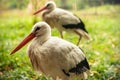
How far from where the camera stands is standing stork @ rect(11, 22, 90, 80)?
4.21 m

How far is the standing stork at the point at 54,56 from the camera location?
4.21m

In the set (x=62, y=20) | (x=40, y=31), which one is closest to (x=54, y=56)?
(x=40, y=31)

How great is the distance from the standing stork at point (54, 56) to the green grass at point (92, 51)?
55cm

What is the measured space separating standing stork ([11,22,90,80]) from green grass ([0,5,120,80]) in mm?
554

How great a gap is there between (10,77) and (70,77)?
91 centimetres

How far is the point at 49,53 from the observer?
13.8ft

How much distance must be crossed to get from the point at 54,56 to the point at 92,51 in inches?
106

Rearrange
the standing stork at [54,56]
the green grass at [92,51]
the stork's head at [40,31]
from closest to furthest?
the standing stork at [54,56] < the stork's head at [40,31] < the green grass at [92,51]

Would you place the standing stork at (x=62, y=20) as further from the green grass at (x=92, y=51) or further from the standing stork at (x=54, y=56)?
the standing stork at (x=54, y=56)

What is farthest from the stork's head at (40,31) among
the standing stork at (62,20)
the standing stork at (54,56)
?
the standing stork at (62,20)

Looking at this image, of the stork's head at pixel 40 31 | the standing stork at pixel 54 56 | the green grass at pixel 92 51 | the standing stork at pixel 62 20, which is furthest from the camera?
the standing stork at pixel 62 20

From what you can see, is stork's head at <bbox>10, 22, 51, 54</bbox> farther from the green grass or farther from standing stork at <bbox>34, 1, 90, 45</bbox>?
standing stork at <bbox>34, 1, 90, 45</bbox>

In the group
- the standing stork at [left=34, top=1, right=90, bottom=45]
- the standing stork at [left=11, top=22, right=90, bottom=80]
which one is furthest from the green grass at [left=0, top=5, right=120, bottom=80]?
the standing stork at [left=11, top=22, right=90, bottom=80]

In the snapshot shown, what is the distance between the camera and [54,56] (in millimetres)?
4199
